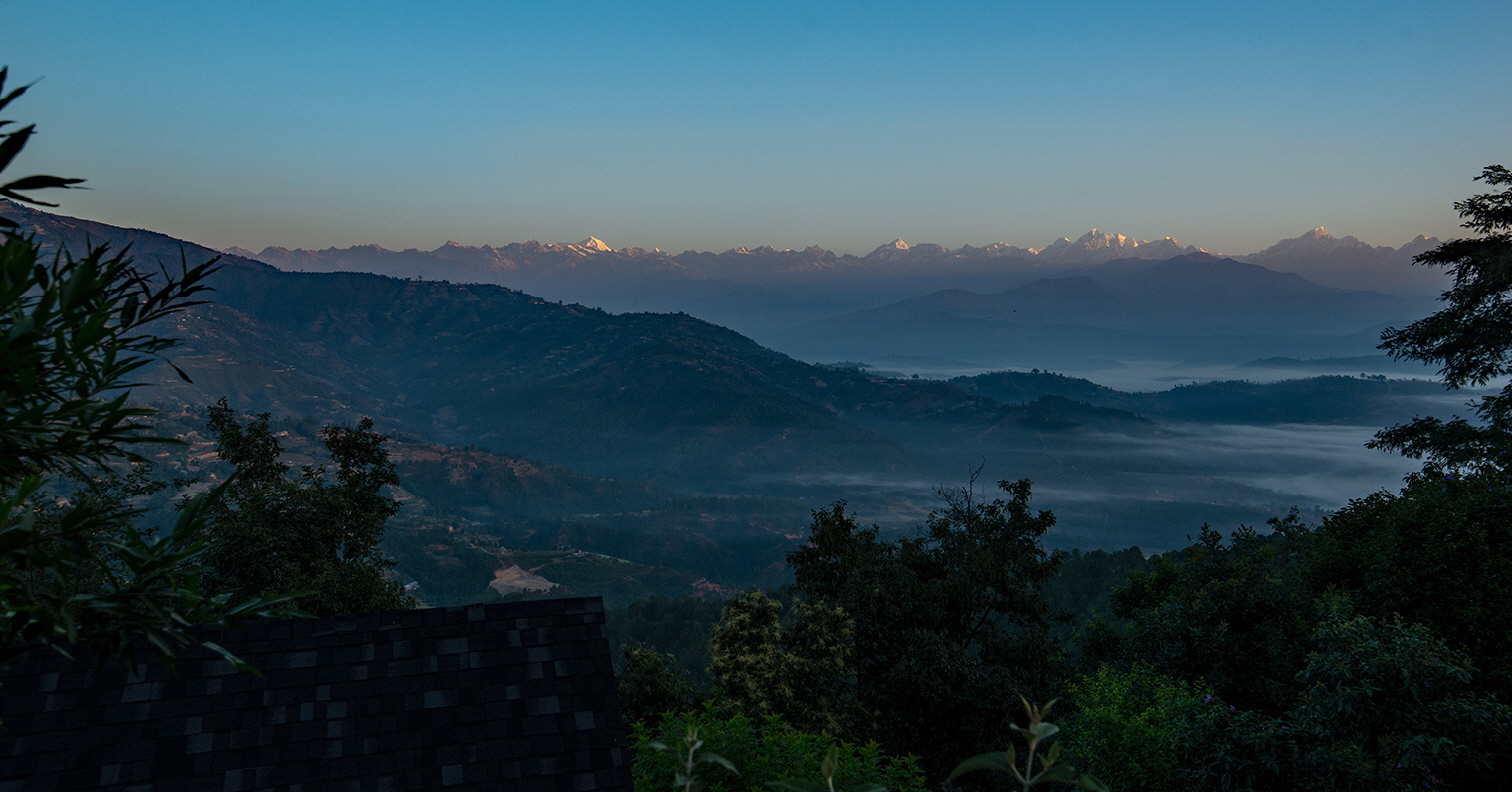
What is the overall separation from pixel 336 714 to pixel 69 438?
5.77 meters

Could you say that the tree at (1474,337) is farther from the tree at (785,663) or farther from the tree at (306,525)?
the tree at (306,525)

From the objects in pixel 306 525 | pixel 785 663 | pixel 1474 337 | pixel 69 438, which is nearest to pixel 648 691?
pixel 785 663

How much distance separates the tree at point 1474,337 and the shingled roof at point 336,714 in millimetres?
24272

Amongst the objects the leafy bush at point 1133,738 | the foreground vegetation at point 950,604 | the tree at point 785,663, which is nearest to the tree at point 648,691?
the foreground vegetation at point 950,604

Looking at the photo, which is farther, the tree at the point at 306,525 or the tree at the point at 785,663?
the tree at the point at 306,525

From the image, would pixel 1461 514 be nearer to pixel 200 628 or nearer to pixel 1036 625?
pixel 1036 625

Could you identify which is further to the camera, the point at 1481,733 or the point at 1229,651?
the point at 1229,651

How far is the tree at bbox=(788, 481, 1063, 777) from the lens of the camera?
23141 mm

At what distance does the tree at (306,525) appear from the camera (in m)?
25.2

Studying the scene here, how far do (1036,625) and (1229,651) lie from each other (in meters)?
7.01

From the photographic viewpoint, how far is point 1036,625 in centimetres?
2639

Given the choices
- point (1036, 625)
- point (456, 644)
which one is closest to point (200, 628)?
point (456, 644)

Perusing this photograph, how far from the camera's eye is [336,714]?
891cm

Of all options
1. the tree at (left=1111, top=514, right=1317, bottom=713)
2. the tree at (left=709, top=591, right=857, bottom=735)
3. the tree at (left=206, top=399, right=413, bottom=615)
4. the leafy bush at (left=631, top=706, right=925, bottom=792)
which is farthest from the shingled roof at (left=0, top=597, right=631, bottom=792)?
the tree at (left=1111, top=514, right=1317, bottom=713)
